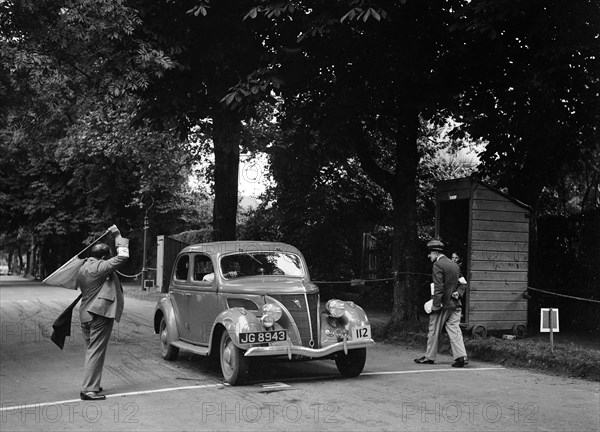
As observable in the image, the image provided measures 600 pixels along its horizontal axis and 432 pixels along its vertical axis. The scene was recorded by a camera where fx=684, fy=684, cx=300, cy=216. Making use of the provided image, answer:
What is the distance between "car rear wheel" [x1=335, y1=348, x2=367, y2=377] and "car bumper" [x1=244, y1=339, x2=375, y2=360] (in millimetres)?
223

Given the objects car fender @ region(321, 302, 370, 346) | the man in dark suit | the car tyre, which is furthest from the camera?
the car tyre

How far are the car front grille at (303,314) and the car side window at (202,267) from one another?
5.11 ft

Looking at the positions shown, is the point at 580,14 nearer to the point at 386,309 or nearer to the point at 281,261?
the point at 281,261

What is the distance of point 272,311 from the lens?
30.3 feet

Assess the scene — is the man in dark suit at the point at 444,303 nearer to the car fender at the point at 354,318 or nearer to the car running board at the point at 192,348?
the car fender at the point at 354,318

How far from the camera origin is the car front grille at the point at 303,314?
9.46 metres

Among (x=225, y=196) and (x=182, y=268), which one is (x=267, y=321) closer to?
(x=182, y=268)

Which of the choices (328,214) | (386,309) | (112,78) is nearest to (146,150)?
(328,214)

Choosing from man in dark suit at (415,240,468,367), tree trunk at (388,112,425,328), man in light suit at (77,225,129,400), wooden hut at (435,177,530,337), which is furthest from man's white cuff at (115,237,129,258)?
tree trunk at (388,112,425,328)

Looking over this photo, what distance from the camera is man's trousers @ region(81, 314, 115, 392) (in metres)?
8.35

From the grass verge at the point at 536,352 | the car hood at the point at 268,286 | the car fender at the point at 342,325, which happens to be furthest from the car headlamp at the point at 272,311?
the grass verge at the point at 536,352

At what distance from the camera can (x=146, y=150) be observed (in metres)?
28.0

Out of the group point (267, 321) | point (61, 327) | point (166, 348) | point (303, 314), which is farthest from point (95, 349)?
point (166, 348)

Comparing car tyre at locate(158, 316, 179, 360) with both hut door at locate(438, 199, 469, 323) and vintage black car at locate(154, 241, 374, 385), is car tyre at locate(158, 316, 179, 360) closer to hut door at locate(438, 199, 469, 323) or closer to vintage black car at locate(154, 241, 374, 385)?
vintage black car at locate(154, 241, 374, 385)
